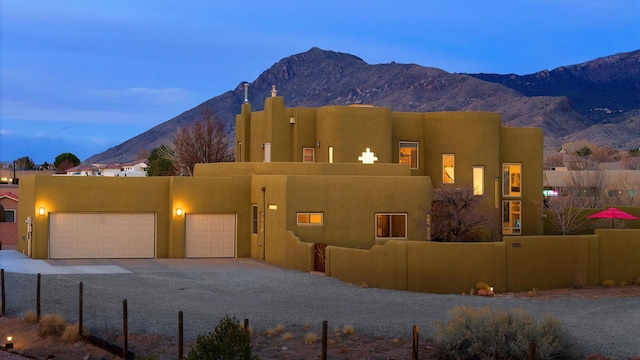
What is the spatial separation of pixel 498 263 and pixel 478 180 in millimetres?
12994

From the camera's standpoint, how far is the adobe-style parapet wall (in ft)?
79.1

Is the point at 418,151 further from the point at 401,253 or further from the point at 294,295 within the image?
the point at 294,295

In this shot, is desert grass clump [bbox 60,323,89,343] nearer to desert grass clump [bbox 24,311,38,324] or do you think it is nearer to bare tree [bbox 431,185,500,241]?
desert grass clump [bbox 24,311,38,324]

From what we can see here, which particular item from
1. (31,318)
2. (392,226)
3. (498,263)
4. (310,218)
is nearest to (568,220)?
(392,226)

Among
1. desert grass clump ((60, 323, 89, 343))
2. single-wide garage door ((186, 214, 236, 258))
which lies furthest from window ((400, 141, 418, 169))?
desert grass clump ((60, 323, 89, 343))

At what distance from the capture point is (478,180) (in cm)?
3688

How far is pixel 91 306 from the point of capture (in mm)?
19922

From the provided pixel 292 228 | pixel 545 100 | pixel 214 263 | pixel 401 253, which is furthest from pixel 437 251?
pixel 545 100

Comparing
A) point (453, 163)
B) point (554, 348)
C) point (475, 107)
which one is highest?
point (475, 107)

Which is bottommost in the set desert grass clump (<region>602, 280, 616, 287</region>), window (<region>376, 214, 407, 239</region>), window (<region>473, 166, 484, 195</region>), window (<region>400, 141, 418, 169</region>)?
desert grass clump (<region>602, 280, 616, 287</region>)

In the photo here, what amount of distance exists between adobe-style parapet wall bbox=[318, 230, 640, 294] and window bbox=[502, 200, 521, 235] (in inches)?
499

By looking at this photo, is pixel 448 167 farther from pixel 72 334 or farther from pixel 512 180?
pixel 72 334

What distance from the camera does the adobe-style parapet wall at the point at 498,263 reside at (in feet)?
79.1

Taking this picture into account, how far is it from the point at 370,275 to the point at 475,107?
13146 cm
